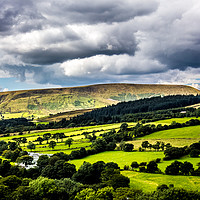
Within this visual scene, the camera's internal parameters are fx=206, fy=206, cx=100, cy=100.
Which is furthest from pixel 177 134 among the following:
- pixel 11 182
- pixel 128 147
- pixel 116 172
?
pixel 11 182

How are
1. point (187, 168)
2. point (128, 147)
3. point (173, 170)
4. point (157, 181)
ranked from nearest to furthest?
point (157, 181) < point (187, 168) < point (173, 170) < point (128, 147)

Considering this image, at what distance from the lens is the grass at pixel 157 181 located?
60.3m

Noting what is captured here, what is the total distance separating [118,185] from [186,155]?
46.1 meters

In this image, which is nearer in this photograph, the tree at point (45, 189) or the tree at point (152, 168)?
the tree at point (45, 189)

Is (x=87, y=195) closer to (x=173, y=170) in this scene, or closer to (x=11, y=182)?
(x=11, y=182)

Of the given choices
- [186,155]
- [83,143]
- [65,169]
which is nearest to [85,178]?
[65,169]

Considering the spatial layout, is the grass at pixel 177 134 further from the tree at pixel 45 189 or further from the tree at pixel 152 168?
the tree at pixel 45 189

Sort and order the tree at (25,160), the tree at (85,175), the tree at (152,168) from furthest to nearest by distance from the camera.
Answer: the tree at (25,160)
the tree at (152,168)
the tree at (85,175)

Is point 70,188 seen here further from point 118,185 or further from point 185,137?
point 185,137

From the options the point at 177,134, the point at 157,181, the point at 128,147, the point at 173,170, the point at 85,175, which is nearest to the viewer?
the point at 157,181

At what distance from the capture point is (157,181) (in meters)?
65.7

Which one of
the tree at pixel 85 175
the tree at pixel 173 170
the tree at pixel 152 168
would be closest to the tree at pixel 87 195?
the tree at pixel 85 175

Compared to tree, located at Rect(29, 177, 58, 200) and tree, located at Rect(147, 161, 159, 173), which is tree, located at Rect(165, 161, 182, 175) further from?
tree, located at Rect(29, 177, 58, 200)

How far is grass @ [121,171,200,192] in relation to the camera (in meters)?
60.3
